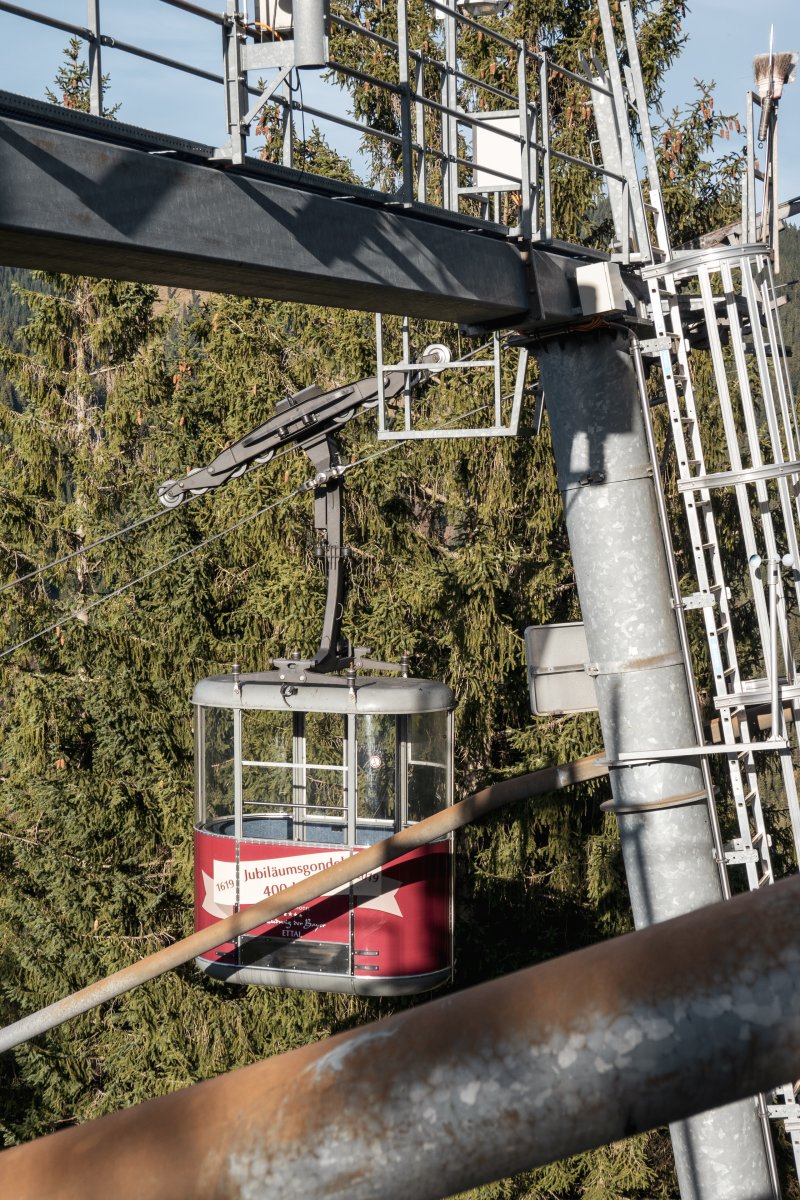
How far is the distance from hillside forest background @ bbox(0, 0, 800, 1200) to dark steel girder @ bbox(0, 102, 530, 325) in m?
9.36

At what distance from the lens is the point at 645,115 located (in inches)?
204

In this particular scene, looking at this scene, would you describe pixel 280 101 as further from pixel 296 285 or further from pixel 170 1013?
pixel 170 1013

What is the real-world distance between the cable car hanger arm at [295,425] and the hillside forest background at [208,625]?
20.8 ft

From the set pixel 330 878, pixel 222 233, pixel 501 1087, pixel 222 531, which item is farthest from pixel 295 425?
pixel 222 531

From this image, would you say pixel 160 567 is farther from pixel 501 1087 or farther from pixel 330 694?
pixel 501 1087

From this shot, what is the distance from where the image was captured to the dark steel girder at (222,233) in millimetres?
3209

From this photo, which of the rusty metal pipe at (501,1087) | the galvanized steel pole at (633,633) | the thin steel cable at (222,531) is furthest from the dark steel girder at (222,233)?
the thin steel cable at (222,531)

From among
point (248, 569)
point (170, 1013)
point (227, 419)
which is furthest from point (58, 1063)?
point (227, 419)

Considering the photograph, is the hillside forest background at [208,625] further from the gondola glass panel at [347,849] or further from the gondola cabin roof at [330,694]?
the gondola cabin roof at [330,694]

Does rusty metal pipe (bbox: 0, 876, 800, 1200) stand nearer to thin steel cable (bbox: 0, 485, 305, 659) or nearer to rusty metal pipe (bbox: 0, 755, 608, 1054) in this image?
rusty metal pipe (bbox: 0, 755, 608, 1054)

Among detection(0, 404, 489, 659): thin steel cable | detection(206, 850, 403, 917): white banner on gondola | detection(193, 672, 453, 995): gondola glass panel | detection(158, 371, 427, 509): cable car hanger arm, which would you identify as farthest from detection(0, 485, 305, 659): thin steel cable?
detection(206, 850, 403, 917): white banner on gondola

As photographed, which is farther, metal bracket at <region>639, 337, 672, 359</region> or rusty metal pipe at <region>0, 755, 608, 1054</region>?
rusty metal pipe at <region>0, 755, 608, 1054</region>

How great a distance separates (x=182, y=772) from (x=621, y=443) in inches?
484

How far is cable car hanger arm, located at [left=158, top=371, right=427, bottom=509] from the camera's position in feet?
25.0
